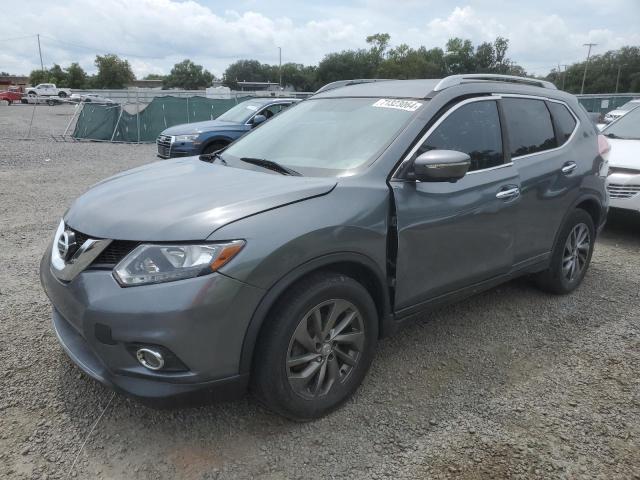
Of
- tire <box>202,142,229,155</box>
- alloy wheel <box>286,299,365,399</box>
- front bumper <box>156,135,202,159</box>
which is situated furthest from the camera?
tire <box>202,142,229,155</box>

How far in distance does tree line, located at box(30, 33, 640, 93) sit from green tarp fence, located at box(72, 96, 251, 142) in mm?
55907

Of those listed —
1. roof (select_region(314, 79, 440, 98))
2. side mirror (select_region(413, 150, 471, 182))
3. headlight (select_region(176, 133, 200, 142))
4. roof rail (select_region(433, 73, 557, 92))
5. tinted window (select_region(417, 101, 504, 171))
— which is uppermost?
roof rail (select_region(433, 73, 557, 92))

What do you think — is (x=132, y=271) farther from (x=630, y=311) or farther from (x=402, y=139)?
(x=630, y=311)

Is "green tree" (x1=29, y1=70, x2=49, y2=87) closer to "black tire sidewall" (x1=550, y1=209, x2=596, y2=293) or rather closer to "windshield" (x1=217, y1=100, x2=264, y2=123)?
"windshield" (x1=217, y1=100, x2=264, y2=123)

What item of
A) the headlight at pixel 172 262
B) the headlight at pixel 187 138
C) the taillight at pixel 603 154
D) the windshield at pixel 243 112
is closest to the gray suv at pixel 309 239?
the headlight at pixel 172 262

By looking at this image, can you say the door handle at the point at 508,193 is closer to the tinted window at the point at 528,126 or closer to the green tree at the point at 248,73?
the tinted window at the point at 528,126

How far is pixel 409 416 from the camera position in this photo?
274 centimetres

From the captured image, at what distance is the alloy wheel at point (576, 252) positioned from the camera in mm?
4285

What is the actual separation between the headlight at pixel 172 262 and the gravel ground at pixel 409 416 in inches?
35.3

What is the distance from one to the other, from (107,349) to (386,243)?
4.84ft

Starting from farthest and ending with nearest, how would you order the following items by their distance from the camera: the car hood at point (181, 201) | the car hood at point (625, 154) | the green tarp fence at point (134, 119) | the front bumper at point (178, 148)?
the green tarp fence at point (134, 119) < the front bumper at point (178, 148) < the car hood at point (625, 154) < the car hood at point (181, 201)

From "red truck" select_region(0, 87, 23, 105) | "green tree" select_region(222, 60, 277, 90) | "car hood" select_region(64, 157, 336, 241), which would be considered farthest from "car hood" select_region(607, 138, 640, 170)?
"green tree" select_region(222, 60, 277, 90)

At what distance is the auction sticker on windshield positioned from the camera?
10.3ft

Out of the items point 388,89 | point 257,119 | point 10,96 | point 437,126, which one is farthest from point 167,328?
point 10,96
